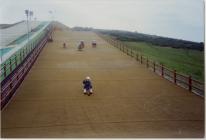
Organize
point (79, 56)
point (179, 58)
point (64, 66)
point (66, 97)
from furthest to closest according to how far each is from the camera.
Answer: point (179, 58) → point (79, 56) → point (64, 66) → point (66, 97)

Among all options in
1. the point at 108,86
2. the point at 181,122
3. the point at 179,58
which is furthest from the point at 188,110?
the point at 179,58

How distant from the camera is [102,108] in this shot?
13227 millimetres

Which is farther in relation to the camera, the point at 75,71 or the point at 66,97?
the point at 75,71

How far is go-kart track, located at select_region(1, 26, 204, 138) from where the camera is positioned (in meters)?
10.9

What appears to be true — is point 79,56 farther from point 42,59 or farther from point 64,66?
point 64,66

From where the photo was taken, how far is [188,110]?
42.9 ft

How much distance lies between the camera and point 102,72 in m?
21.2

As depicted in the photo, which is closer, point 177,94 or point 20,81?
point 177,94

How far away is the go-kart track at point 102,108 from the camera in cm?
1090

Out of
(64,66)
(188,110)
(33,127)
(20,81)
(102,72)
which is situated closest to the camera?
(33,127)

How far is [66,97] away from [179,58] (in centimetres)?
2500

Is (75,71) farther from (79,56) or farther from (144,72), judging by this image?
(79,56)

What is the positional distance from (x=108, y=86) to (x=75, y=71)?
462 cm

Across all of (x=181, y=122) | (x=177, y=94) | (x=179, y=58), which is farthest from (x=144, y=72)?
(x=179, y=58)
